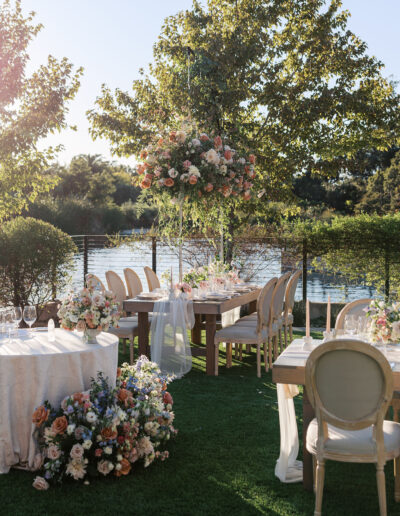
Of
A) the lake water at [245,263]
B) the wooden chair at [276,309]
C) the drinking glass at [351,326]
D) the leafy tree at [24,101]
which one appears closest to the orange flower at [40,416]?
the drinking glass at [351,326]

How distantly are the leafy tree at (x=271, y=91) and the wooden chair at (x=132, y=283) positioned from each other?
8.79ft

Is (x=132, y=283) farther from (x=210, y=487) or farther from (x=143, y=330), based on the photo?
(x=210, y=487)

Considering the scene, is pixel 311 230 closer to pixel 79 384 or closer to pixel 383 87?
pixel 383 87

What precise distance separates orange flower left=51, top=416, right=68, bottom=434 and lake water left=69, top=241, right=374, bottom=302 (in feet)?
22.3

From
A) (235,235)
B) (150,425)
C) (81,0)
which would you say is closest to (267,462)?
(150,425)

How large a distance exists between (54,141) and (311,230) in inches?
195

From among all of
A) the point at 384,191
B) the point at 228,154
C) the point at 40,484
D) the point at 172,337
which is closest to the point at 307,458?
the point at 40,484

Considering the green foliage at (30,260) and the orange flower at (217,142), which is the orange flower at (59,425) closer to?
the orange flower at (217,142)

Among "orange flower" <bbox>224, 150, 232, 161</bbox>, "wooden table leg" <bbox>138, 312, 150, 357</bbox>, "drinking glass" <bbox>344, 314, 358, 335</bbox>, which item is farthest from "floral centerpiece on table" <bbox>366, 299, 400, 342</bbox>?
"orange flower" <bbox>224, 150, 232, 161</bbox>

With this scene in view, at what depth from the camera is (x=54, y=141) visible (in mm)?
8586

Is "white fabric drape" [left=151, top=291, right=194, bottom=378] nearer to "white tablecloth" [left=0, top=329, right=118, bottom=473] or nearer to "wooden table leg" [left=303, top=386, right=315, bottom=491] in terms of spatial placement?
"white tablecloth" [left=0, top=329, right=118, bottom=473]

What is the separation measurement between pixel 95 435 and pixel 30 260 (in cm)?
558

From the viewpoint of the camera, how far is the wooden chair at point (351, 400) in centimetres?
312

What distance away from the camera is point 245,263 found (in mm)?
11359
